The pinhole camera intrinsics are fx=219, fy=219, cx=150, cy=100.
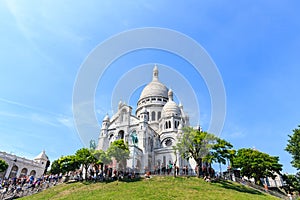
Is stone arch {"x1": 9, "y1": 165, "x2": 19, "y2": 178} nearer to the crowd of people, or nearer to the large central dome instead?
the crowd of people

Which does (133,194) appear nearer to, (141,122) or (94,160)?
(94,160)

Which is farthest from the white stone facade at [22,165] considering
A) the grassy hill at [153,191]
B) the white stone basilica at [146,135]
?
the grassy hill at [153,191]

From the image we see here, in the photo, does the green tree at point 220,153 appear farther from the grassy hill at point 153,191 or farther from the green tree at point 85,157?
the green tree at point 85,157

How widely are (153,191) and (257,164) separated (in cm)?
2114

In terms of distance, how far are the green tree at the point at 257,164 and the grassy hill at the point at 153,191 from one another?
11.5m

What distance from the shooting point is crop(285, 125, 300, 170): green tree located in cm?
2845

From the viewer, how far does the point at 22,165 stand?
54.6 meters

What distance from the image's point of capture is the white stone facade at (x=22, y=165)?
50.2 m

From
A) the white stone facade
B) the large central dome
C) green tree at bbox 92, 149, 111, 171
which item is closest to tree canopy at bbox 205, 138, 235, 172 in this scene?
green tree at bbox 92, 149, 111, 171

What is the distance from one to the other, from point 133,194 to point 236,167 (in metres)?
23.7

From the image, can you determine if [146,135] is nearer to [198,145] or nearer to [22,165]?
[198,145]

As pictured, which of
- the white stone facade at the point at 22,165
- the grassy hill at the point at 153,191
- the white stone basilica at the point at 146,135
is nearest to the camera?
the grassy hill at the point at 153,191

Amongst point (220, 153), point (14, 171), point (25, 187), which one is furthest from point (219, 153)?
point (14, 171)

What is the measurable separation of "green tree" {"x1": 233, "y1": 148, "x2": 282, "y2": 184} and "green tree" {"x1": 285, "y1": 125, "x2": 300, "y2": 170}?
5.57 meters
